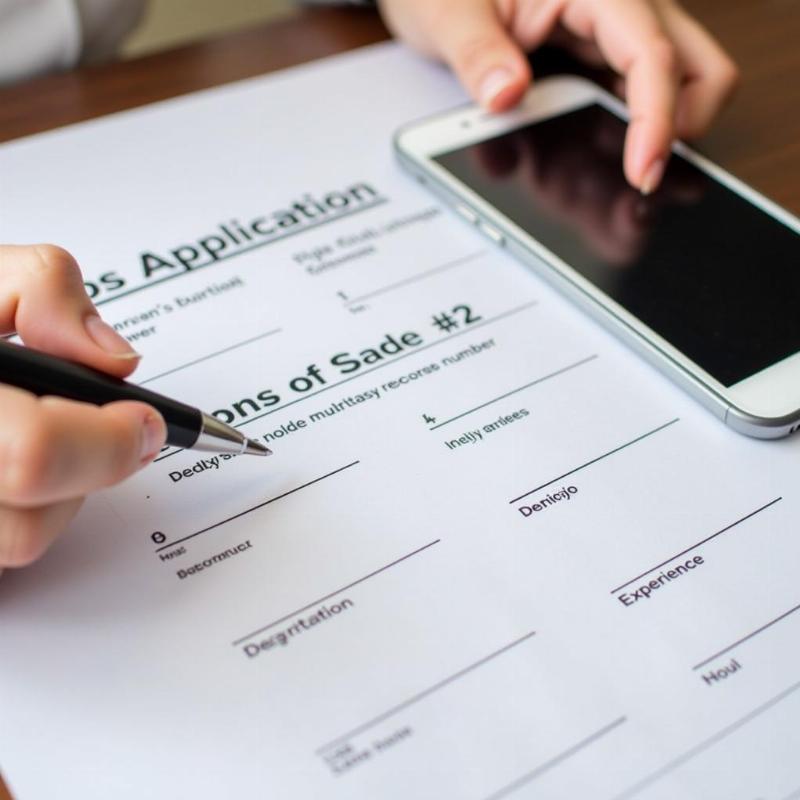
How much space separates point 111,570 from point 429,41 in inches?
14.5

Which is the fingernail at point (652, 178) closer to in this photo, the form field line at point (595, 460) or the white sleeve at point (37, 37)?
the form field line at point (595, 460)

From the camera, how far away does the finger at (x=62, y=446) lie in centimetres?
27

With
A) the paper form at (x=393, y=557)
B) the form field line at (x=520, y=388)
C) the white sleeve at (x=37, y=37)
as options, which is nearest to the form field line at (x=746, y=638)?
the paper form at (x=393, y=557)

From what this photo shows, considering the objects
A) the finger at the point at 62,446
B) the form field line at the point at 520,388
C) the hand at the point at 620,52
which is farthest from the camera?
the hand at the point at 620,52

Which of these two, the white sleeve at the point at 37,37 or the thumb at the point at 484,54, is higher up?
the thumb at the point at 484,54

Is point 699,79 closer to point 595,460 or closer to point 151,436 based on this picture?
point 595,460

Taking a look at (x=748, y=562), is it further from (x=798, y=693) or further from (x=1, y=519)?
(x=1, y=519)

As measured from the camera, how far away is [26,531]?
0.29 metres

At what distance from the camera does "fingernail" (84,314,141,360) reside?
0.31m

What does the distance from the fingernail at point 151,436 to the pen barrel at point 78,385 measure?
0.01 meters

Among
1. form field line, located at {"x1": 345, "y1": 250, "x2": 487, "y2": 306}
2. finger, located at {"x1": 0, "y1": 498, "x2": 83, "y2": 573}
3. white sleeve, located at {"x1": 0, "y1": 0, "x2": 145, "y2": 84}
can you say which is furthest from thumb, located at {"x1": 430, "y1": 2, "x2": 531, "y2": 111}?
finger, located at {"x1": 0, "y1": 498, "x2": 83, "y2": 573}

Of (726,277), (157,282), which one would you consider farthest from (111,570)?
(726,277)

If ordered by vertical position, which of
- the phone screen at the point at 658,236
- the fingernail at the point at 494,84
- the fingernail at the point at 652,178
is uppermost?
the fingernail at the point at 494,84

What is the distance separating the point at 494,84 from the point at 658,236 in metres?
0.13
